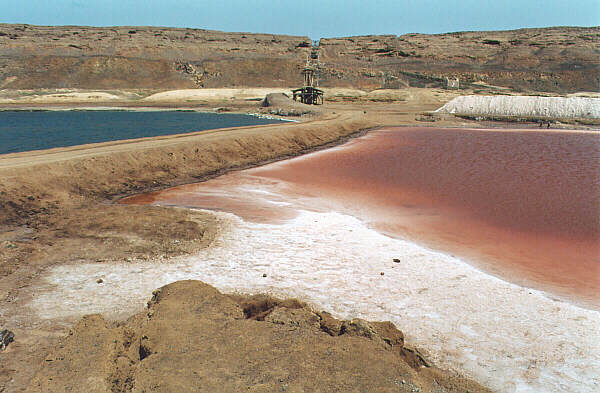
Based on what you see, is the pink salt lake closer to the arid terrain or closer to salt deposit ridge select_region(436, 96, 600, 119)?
the arid terrain

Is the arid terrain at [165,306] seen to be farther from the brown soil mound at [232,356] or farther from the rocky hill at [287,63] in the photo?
the rocky hill at [287,63]

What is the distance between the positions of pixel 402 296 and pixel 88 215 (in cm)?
1094

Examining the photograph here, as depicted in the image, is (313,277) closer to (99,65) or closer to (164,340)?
(164,340)

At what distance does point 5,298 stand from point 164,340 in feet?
15.4

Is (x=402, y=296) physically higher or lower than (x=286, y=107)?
lower

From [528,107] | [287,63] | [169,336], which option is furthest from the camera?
[287,63]

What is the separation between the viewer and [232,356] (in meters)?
5.82

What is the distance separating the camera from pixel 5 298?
848 centimetres

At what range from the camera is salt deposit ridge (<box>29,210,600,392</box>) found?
6.97m

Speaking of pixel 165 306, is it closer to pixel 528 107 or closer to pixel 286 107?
pixel 286 107

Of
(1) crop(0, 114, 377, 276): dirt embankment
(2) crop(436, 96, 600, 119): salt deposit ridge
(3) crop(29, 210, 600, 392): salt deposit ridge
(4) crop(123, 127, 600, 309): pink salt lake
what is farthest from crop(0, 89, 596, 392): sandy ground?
Answer: (2) crop(436, 96, 600, 119): salt deposit ridge

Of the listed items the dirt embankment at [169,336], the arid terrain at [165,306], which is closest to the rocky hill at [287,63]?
the arid terrain at [165,306]

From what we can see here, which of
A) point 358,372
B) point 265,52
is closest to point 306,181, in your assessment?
point 358,372

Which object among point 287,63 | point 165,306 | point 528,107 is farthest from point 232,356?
point 287,63
